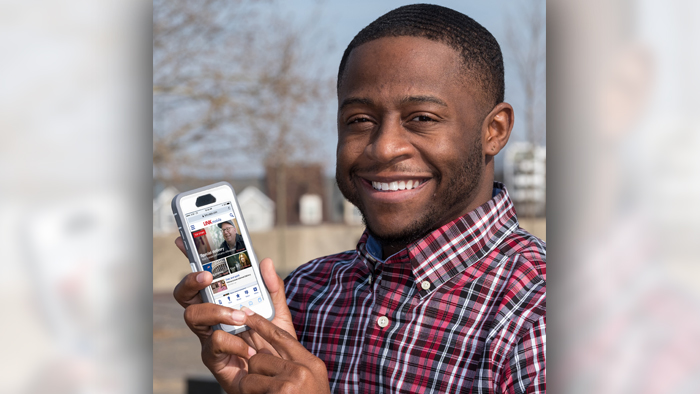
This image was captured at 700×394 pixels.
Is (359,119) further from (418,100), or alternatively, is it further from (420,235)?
(420,235)

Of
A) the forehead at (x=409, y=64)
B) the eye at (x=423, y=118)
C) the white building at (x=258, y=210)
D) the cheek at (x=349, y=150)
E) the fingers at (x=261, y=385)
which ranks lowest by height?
the white building at (x=258, y=210)

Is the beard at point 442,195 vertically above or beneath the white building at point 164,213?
above

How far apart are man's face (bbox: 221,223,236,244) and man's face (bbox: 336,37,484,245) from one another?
10.2 inches

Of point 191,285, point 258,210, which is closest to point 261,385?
point 191,285

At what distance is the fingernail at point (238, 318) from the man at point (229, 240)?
203mm

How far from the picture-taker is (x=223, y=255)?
4.39 ft

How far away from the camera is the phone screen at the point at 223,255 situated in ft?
4.28

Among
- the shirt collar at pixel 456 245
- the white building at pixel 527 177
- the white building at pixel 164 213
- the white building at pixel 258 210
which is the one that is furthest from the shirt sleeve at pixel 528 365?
the white building at pixel 258 210

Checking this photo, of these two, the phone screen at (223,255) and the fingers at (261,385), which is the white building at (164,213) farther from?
the fingers at (261,385)
